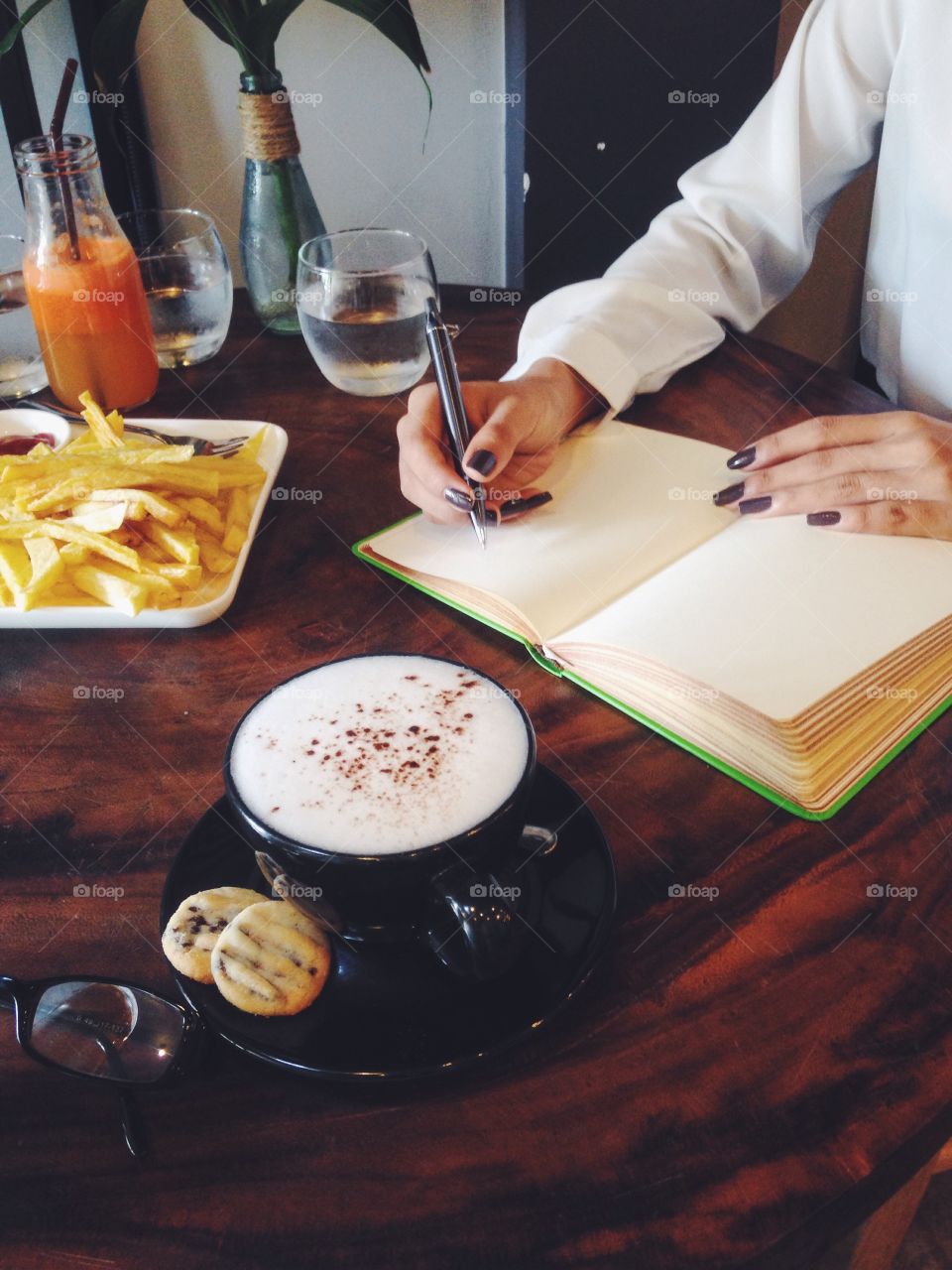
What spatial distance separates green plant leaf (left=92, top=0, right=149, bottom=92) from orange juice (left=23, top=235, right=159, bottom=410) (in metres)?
0.43

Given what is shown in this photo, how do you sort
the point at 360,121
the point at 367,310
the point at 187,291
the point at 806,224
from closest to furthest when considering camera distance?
the point at 367,310
the point at 187,291
the point at 806,224
the point at 360,121

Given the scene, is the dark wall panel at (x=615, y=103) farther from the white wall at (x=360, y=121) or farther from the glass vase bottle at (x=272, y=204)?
the glass vase bottle at (x=272, y=204)

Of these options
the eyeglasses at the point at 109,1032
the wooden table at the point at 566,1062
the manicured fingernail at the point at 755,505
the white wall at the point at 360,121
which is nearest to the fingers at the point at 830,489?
the manicured fingernail at the point at 755,505

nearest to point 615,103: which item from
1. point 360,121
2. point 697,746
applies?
point 360,121

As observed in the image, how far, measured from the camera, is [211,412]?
4.56ft

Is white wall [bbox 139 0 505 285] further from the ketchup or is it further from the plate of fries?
the plate of fries

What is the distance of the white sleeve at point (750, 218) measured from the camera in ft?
4.58

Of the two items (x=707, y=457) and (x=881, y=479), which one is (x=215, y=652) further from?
(x=881, y=479)

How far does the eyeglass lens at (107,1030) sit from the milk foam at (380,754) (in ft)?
0.45

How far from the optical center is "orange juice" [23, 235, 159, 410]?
4.22ft

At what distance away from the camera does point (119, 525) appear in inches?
39.6

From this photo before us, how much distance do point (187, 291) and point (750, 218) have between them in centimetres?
86

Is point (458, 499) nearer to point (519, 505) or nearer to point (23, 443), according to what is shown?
point (519, 505)

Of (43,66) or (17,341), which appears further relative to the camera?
(43,66)
